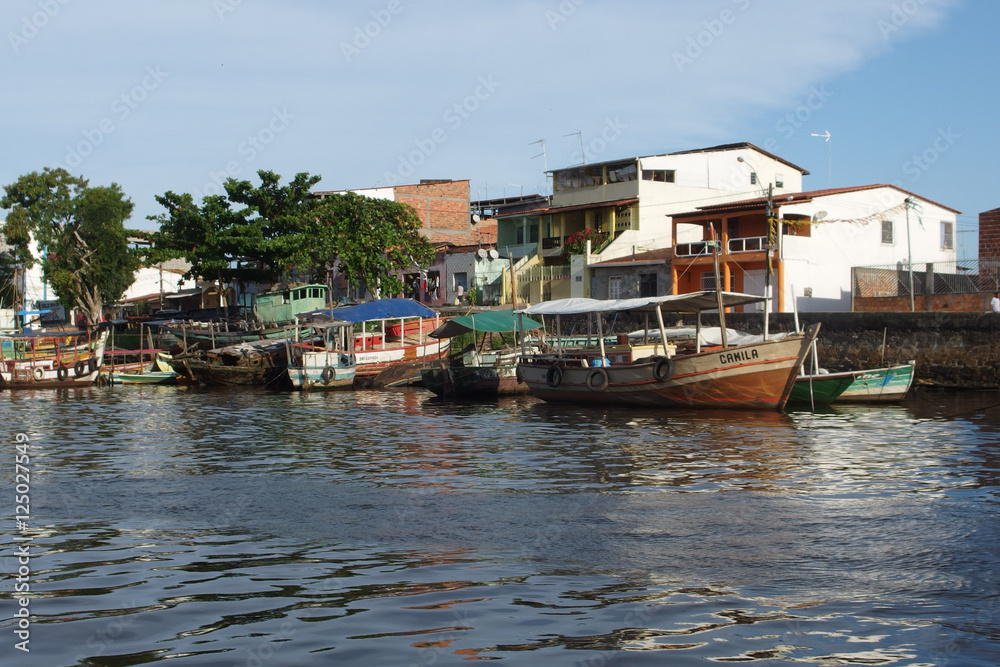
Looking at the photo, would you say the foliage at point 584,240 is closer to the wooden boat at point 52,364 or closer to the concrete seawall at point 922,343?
the concrete seawall at point 922,343

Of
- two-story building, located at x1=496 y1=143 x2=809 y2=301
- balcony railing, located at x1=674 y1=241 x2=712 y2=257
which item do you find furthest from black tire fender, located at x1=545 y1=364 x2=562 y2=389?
two-story building, located at x1=496 y1=143 x2=809 y2=301

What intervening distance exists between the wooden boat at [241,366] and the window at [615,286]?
1593 cm

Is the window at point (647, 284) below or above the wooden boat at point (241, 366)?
above

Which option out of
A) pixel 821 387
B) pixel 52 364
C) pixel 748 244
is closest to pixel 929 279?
pixel 748 244

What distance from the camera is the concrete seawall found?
2797cm

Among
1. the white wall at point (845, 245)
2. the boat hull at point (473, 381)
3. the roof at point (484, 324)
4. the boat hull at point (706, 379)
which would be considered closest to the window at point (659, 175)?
the white wall at point (845, 245)

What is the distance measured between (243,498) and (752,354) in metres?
14.1

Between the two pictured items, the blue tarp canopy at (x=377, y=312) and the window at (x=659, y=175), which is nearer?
the blue tarp canopy at (x=377, y=312)

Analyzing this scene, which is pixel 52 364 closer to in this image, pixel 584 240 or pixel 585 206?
pixel 584 240

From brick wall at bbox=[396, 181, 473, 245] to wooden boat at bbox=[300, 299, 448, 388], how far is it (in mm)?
19612

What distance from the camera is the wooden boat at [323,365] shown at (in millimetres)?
33719

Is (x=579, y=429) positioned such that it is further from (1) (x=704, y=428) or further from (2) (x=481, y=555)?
(2) (x=481, y=555)

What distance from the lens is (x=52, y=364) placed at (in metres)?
36.8

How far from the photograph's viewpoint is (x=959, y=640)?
6477mm
